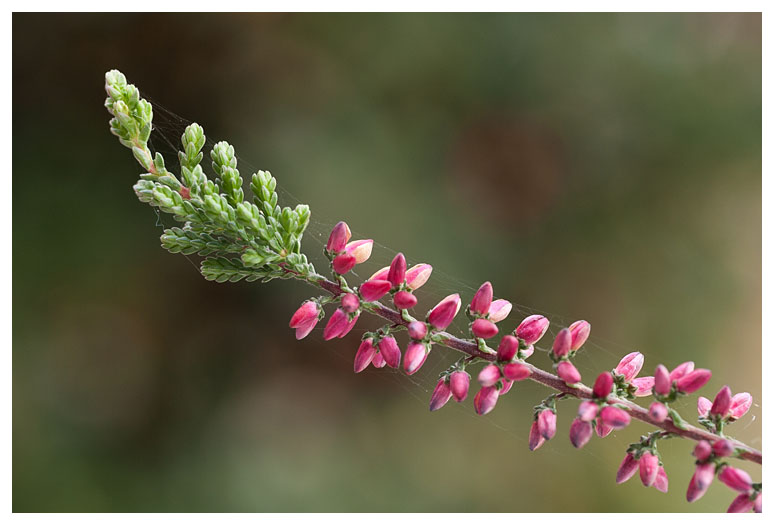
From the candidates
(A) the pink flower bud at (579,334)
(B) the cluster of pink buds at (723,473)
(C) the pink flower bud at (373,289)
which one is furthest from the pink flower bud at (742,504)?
(C) the pink flower bud at (373,289)

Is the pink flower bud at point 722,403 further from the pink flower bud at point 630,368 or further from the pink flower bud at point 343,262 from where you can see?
the pink flower bud at point 343,262

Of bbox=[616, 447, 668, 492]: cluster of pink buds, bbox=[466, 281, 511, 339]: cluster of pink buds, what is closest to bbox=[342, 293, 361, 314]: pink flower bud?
bbox=[466, 281, 511, 339]: cluster of pink buds

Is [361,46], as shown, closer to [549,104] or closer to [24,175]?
[549,104]

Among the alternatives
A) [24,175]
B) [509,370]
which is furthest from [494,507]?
[24,175]

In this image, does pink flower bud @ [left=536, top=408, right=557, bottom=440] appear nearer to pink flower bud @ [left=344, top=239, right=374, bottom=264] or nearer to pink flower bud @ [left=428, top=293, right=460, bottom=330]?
pink flower bud @ [left=428, top=293, right=460, bottom=330]

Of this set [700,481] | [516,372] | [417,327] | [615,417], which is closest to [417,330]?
[417,327]

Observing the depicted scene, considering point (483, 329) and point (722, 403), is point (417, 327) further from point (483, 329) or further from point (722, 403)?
point (722, 403)
